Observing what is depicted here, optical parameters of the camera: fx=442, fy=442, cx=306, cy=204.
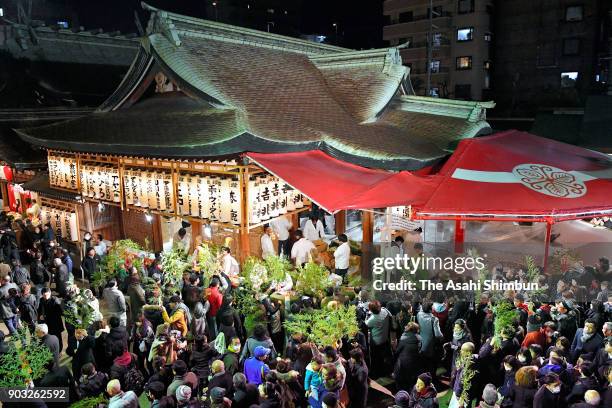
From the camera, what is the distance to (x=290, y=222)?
1590 cm

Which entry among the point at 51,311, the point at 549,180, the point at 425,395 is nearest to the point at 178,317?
the point at 51,311

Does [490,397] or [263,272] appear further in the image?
[263,272]

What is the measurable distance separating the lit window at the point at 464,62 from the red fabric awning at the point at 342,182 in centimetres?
3044

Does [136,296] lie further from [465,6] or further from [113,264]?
[465,6]

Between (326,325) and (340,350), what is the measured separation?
0.97m

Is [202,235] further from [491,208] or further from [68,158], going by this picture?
[491,208]

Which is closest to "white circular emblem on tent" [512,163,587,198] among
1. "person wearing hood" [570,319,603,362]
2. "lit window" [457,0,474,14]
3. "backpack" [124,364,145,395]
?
"person wearing hood" [570,319,603,362]

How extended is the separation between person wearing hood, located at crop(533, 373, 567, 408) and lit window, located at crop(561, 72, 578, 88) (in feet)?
115

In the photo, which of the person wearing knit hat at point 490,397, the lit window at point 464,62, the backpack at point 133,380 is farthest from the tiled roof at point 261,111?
the lit window at point 464,62

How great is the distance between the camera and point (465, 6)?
3747 cm

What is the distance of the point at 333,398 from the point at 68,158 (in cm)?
1272

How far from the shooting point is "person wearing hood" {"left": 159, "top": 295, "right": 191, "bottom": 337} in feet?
27.5

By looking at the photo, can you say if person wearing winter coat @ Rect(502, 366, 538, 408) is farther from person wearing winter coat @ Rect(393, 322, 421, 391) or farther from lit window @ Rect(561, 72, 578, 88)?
lit window @ Rect(561, 72, 578, 88)

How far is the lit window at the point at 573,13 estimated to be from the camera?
33.5m
